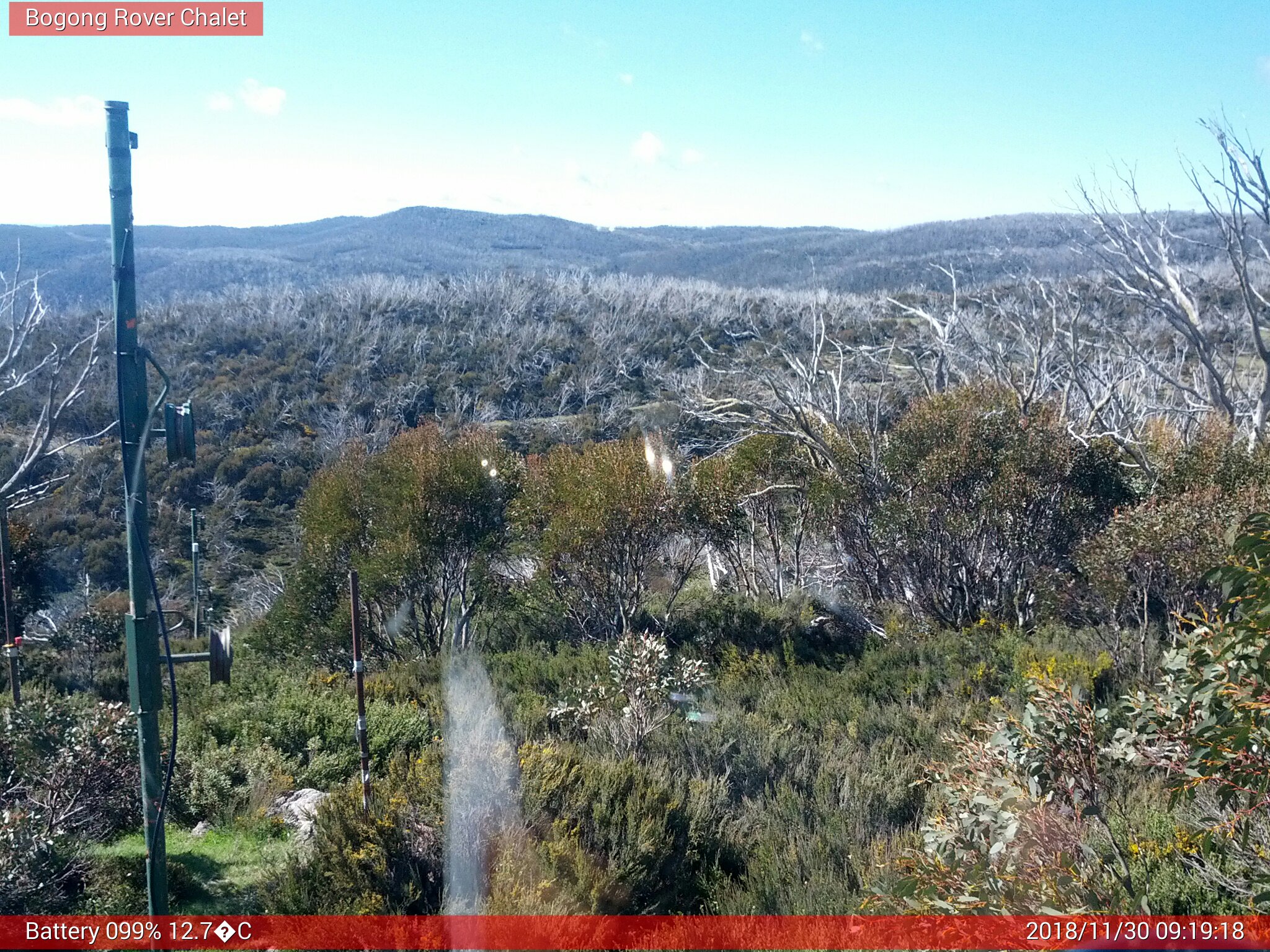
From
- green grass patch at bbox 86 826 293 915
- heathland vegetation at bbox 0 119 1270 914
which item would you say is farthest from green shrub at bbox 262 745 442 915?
green grass patch at bbox 86 826 293 915

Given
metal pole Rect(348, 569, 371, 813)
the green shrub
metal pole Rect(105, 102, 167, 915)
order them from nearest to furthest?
metal pole Rect(105, 102, 167, 915) < the green shrub < metal pole Rect(348, 569, 371, 813)

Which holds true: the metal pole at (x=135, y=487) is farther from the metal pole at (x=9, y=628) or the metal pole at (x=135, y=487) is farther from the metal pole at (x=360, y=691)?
the metal pole at (x=9, y=628)

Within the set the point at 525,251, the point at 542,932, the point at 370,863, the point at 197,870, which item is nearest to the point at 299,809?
the point at 197,870

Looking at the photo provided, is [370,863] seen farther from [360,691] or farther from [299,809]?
[299,809]

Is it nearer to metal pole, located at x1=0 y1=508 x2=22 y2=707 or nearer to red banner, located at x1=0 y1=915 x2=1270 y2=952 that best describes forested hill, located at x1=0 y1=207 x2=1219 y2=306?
metal pole, located at x1=0 y1=508 x2=22 y2=707

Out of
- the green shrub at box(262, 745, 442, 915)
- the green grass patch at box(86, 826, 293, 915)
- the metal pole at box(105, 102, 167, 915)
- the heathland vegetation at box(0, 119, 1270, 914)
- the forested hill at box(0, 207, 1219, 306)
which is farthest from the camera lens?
the forested hill at box(0, 207, 1219, 306)
